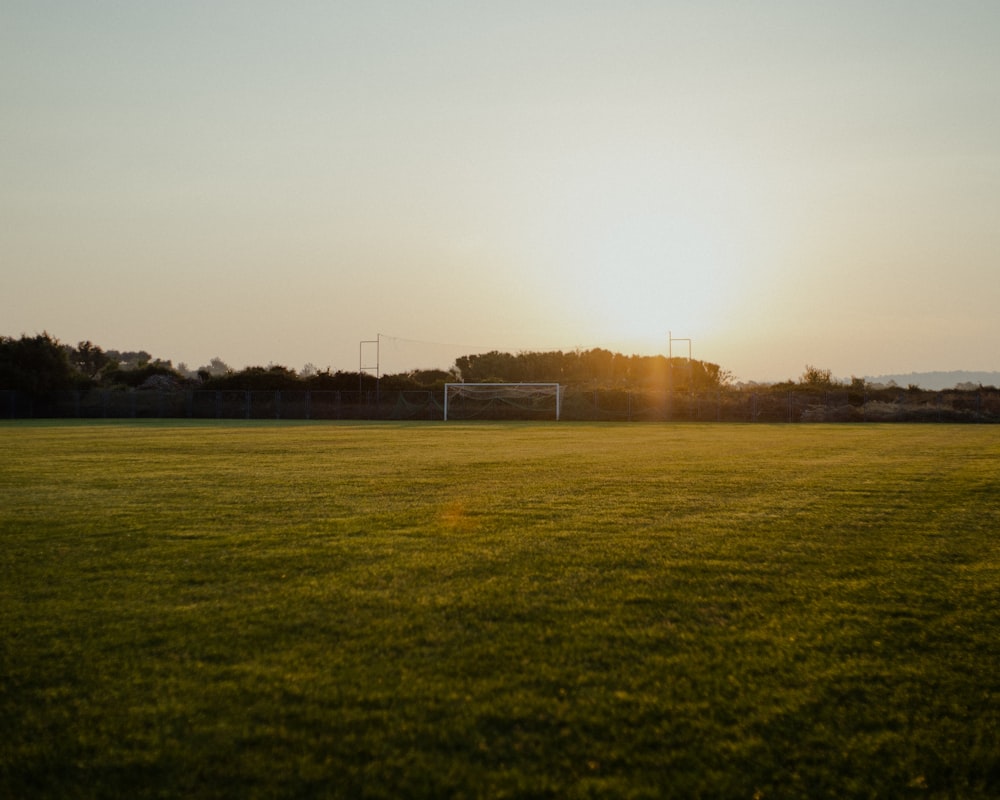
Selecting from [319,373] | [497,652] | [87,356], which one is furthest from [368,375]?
[87,356]

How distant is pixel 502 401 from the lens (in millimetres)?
55062

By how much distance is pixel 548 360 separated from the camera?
335 feet

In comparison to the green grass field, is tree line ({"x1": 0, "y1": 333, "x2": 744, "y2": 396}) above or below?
above

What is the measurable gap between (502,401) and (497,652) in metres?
50.8

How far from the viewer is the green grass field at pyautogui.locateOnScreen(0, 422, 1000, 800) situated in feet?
10.3

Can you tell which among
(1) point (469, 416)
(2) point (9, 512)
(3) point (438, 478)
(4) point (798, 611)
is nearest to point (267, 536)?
(2) point (9, 512)

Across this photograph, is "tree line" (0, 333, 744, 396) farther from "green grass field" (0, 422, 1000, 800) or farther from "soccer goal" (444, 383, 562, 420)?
"green grass field" (0, 422, 1000, 800)

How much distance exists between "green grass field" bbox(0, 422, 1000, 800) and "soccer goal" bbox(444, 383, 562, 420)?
141ft

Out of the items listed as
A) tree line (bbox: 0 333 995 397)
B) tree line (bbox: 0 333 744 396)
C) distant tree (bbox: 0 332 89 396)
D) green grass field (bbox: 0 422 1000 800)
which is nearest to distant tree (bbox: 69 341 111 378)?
tree line (bbox: 0 333 744 396)

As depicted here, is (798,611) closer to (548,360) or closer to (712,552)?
(712,552)

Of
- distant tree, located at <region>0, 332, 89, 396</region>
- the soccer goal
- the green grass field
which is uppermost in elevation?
distant tree, located at <region>0, 332, 89, 396</region>

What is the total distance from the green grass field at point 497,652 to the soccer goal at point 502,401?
4288 centimetres

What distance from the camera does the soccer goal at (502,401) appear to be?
52688 millimetres

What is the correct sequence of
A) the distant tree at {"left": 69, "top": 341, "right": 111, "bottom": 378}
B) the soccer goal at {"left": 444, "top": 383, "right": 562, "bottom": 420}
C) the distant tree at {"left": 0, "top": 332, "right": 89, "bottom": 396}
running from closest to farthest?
the soccer goal at {"left": 444, "top": 383, "right": 562, "bottom": 420} < the distant tree at {"left": 0, "top": 332, "right": 89, "bottom": 396} < the distant tree at {"left": 69, "top": 341, "right": 111, "bottom": 378}
